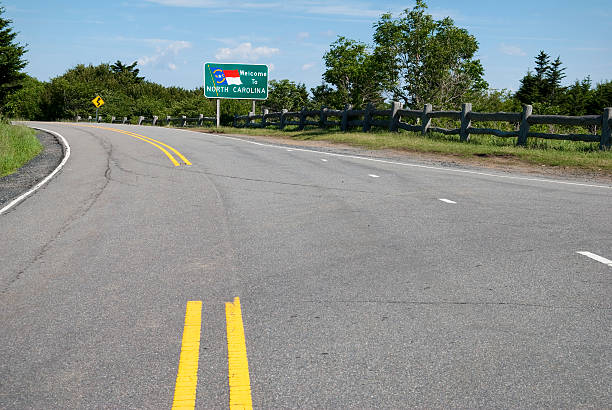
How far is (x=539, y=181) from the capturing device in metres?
11.6

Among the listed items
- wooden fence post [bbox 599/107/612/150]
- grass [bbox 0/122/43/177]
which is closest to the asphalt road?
grass [bbox 0/122/43/177]

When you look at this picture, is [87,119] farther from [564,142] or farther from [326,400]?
[326,400]

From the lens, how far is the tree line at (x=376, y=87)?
1375 inches

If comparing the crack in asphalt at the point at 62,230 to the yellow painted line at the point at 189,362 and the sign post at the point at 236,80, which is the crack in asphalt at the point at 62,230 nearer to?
the yellow painted line at the point at 189,362

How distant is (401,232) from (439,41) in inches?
1207

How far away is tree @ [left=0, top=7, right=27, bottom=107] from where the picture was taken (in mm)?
49688

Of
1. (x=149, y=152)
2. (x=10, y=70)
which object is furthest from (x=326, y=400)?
(x=10, y=70)

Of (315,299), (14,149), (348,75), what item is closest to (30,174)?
(14,149)

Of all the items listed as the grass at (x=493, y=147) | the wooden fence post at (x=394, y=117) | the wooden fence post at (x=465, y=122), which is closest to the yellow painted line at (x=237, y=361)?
the grass at (x=493, y=147)

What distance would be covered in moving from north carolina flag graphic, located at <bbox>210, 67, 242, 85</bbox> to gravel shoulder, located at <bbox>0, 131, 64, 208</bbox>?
60.5ft

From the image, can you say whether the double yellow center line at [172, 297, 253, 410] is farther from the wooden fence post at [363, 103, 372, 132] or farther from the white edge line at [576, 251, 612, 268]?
the wooden fence post at [363, 103, 372, 132]

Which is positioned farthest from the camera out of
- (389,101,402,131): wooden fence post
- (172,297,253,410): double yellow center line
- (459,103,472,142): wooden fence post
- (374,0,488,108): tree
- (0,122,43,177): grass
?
(374,0,488,108): tree

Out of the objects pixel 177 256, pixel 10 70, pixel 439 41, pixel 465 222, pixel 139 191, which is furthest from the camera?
pixel 10 70

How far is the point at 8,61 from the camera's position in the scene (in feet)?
163
